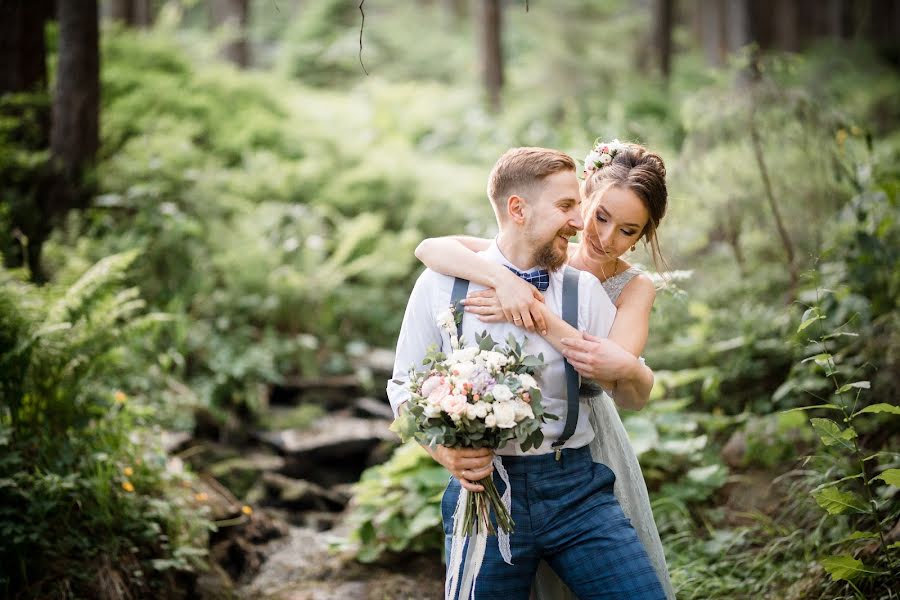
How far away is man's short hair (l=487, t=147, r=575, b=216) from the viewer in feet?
8.55

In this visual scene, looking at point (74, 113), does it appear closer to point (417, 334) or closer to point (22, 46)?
point (22, 46)

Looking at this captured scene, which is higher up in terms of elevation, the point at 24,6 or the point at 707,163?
the point at 24,6

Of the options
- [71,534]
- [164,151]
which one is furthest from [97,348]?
[164,151]

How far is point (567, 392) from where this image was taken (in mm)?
2598

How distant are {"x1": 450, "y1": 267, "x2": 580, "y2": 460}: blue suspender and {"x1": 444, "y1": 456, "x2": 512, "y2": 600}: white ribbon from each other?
0.74ft

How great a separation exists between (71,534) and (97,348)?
1.17m

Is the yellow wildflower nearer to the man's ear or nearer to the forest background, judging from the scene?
the forest background

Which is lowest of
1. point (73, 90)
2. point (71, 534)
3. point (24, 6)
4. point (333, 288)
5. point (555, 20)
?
point (71, 534)

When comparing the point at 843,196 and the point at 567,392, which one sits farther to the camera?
the point at 843,196

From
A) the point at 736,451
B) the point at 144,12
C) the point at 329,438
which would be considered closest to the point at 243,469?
the point at 329,438

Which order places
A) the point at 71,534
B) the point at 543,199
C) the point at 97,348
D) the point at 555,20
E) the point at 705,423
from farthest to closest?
1. the point at 555,20
2. the point at 705,423
3. the point at 97,348
4. the point at 71,534
5. the point at 543,199

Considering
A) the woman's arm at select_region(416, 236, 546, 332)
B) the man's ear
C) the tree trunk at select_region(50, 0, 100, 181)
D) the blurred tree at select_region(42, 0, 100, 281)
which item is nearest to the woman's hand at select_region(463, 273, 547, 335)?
the woman's arm at select_region(416, 236, 546, 332)

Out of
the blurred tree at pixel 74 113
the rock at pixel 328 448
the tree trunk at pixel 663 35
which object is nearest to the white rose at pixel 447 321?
the rock at pixel 328 448

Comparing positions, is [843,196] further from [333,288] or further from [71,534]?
[71,534]
